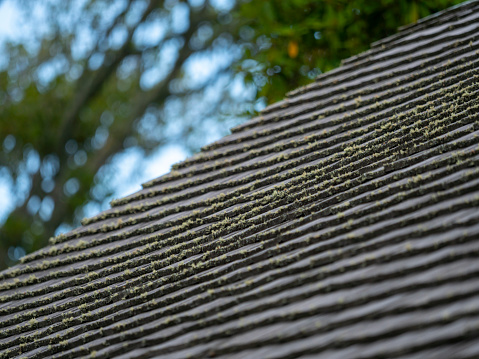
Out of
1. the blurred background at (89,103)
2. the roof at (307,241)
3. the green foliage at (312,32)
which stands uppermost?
the blurred background at (89,103)

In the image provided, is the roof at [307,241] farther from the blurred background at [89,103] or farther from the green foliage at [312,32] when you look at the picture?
the blurred background at [89,103]

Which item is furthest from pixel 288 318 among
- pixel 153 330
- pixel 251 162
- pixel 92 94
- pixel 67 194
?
pixel 67 194

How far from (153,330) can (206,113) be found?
58.2 ft

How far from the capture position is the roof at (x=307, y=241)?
7.56 feet

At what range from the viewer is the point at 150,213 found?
426cm

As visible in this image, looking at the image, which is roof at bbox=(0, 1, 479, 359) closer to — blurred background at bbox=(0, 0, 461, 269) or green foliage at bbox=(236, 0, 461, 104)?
green foliage at bbox=(236, 0, 461, 104)

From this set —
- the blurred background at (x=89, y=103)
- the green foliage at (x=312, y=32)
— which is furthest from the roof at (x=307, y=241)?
the blurred background at (x=89, y=103)

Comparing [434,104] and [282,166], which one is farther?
[282,166]

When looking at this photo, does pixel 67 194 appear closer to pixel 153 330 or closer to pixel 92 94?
pixel 92 94

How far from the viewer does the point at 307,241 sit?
2912 millimetres

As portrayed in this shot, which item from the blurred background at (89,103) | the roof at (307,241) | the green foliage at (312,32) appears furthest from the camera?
the blurred background at (89,103)

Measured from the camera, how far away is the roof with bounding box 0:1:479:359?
2.30m

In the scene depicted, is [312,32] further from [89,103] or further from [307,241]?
[89,103]

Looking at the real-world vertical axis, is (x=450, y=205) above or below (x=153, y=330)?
above
